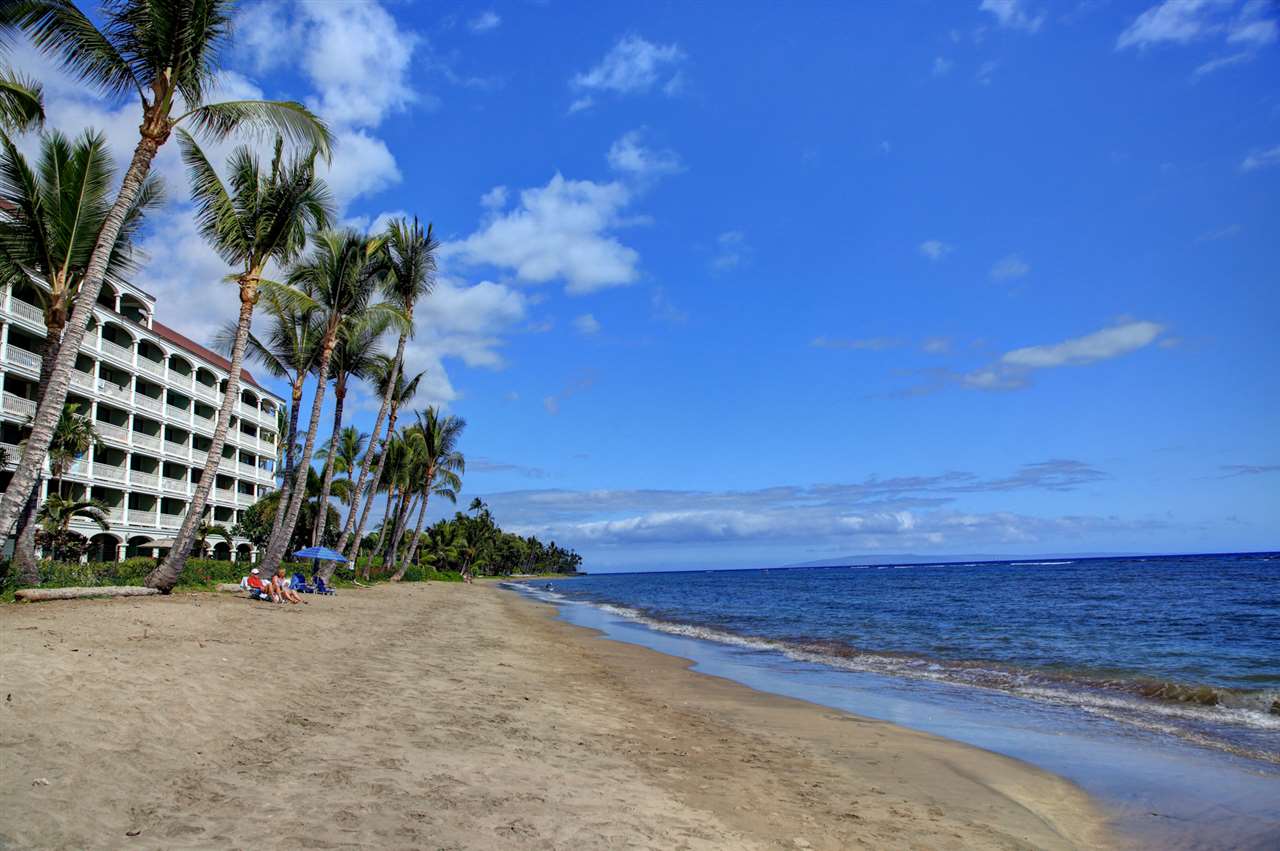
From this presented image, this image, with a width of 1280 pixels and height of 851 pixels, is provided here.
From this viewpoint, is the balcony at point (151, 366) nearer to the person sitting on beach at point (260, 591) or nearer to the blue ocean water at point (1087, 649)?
the person sitting on beach at point (260, 591)

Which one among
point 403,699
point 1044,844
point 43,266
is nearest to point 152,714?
point 403,699

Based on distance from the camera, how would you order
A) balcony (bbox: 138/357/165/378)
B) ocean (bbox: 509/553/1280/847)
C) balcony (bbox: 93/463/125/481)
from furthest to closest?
balcony (bbox: 138/357/165/378)
balcony (bbox: 93/463/125/481)
ocean (bbox: 509/553/1280/847)

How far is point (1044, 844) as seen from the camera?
6.10 m

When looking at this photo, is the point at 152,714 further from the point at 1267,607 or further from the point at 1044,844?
the point at 1267,607

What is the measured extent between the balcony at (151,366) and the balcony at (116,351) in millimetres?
1203

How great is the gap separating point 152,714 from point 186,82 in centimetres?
1321

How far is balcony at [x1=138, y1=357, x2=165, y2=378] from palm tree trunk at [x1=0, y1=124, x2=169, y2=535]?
119 feet

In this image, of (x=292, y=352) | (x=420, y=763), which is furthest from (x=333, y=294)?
(x=420, y=763)

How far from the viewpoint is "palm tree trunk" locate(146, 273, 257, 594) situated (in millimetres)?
18156

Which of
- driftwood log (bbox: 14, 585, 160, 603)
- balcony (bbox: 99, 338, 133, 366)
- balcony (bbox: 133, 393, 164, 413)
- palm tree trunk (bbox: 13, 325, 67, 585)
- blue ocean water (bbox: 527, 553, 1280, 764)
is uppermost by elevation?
balcony (bbox: 99, 338, 133, 366)

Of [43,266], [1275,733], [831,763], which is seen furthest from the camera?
[43,266]

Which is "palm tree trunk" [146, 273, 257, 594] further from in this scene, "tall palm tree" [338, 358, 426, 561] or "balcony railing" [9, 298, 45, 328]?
"balcony railing" [9, 298, 45, 328]

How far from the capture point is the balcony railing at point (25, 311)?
33.7 meters

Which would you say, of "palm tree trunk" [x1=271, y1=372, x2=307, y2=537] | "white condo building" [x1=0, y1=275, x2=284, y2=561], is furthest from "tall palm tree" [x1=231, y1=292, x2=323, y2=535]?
"white condo building" [x1=0, y1=275, x2=284, y2=561]
